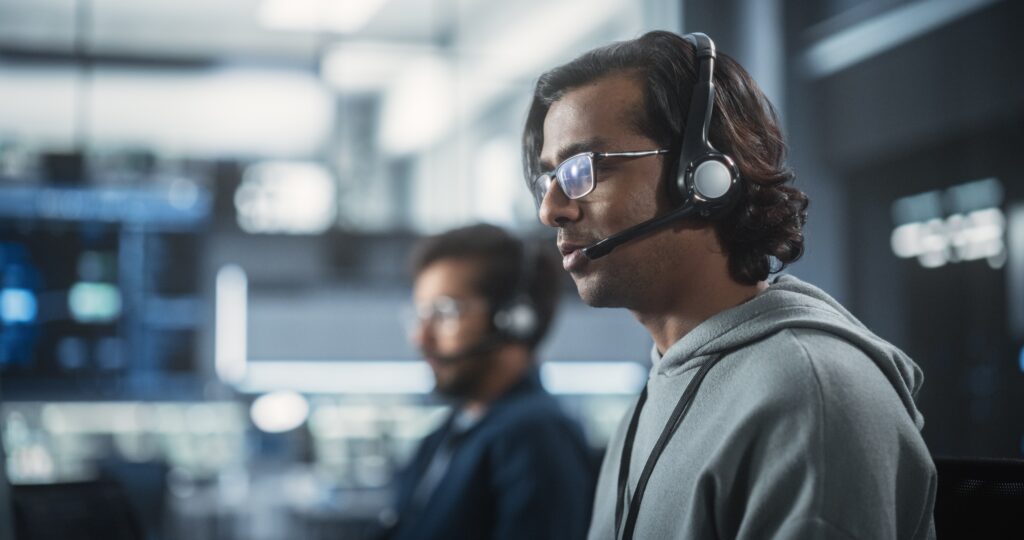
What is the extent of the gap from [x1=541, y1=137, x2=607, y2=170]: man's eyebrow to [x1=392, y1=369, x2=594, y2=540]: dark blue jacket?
2.66 ft

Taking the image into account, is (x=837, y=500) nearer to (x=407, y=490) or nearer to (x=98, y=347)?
(x=407, y=490)

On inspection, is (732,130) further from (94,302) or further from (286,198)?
(286,198)

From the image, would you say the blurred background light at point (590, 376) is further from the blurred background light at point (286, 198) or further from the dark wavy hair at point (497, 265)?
the dark wavy hair at point (497, 265)

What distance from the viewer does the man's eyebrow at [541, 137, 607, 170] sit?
0.98m

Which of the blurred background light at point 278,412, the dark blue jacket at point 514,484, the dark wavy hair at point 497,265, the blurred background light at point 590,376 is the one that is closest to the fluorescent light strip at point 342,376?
the blurred background light at point 278,412

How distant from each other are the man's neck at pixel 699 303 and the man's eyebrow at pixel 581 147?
164mm

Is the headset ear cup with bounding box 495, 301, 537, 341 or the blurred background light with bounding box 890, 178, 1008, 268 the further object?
the blurred background light with bounding box 890, 178, 1008, 268

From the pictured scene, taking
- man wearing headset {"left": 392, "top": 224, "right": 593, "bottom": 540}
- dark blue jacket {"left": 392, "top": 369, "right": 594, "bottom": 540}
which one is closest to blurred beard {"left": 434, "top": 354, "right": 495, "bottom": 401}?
man wearing headset {"left": 392, "top": 224, "right": 593, "bottom": 540}

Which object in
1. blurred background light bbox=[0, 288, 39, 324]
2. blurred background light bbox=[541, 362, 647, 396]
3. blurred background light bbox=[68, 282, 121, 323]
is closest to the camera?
blurred background light bbox=[0, 288, 39, 324]

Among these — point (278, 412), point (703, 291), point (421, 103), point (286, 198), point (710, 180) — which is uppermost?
point (421, 103)

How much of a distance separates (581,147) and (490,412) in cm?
94

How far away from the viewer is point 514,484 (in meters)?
1.69

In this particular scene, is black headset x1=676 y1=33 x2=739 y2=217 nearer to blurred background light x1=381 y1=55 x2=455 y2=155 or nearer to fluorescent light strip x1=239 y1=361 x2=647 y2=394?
fluorescent light strip x1=239 y1=361 x2=647 y2=394

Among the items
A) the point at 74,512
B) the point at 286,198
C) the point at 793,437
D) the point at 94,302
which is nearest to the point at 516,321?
the point at 74,512
